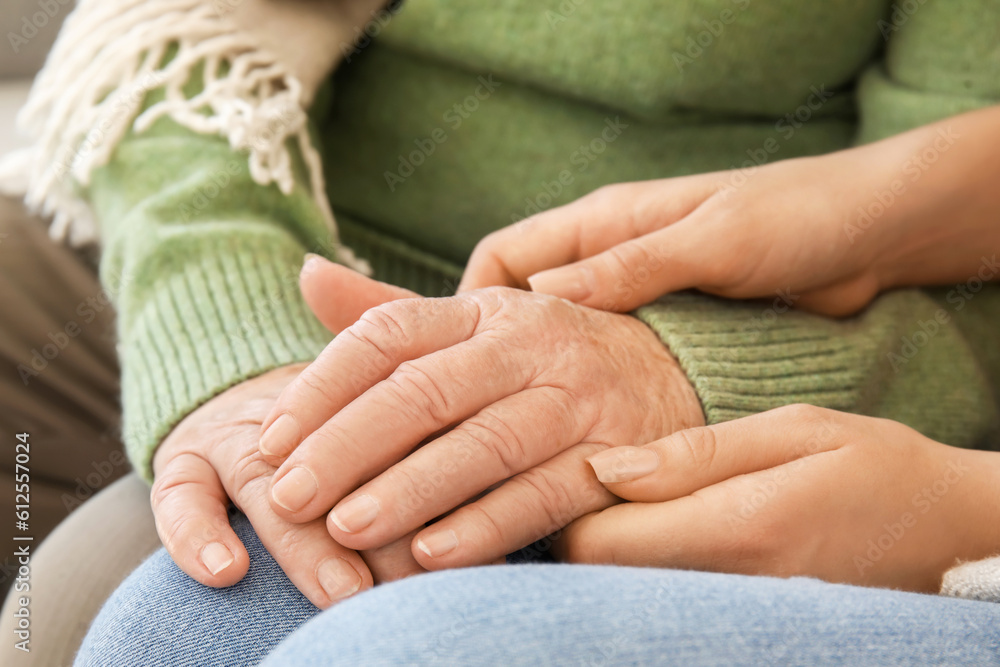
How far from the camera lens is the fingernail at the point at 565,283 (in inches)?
21.4

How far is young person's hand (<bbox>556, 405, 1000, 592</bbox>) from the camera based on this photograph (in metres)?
0.42

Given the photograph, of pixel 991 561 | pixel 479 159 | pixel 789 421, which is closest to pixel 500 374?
pixel 789 421

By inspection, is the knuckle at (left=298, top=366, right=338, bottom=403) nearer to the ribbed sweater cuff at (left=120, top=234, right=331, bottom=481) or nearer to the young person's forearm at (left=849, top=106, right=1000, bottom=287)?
the ribbed sweater cuff at (left=120, top=234, right=331, bottom=481)

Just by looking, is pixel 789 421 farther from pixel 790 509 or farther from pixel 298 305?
pixel 298 305

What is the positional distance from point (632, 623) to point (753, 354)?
0.30m

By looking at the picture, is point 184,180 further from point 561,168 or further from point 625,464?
point 625,464

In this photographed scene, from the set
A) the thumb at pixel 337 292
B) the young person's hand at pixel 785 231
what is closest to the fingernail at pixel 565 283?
the young person's hand at pixel 785 231

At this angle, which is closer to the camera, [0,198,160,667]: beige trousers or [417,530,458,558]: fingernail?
[417,530,458,558]: fingernail

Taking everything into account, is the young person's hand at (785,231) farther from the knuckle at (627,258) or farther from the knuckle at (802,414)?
the knuckle at (802,414)

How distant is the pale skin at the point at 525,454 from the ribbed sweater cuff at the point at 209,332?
0.08 ft

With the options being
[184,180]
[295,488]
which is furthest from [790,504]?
[184,180]

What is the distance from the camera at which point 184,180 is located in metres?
0.68

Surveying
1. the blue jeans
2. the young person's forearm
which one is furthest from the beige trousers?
the young person's forearm

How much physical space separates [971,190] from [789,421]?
373 mm
